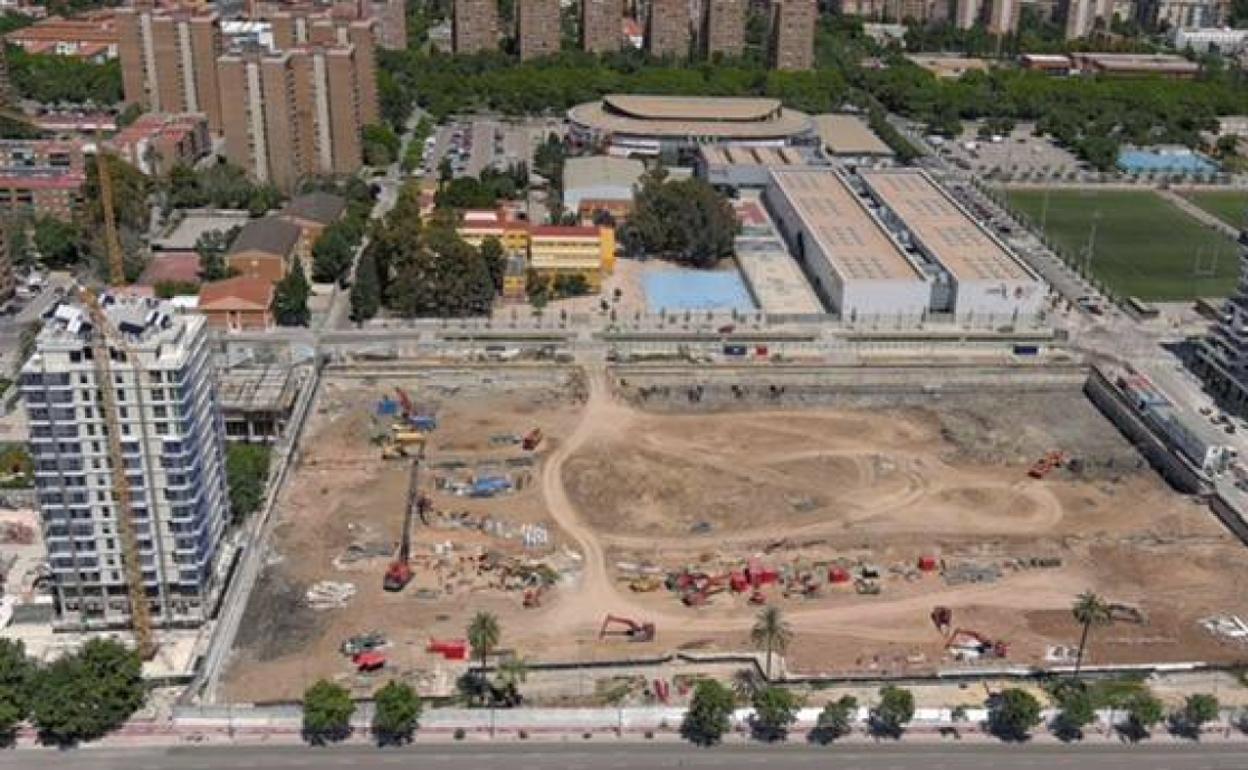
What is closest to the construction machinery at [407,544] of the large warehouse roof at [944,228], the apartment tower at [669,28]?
the large warehouse roof at [944,228]

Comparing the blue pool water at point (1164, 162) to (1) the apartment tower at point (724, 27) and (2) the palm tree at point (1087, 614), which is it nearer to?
(1) the apartment tower at point (724, 27)

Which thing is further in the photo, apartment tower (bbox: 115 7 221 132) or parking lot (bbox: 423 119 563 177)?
parking lot (bbox: 423 119 563 177)

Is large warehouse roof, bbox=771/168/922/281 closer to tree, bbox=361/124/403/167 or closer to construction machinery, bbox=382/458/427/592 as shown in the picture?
construction machinery, bbox=382/458/427/592

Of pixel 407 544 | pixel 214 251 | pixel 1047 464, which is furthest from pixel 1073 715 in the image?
pixel 214 251

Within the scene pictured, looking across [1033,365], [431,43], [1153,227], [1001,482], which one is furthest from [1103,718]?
[431,43]

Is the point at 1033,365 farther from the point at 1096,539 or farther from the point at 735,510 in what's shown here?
the point at 735,510

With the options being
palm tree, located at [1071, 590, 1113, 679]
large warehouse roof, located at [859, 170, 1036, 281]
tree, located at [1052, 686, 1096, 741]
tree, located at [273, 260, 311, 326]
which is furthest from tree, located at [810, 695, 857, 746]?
tree, located at [273, 260, 311, 326]

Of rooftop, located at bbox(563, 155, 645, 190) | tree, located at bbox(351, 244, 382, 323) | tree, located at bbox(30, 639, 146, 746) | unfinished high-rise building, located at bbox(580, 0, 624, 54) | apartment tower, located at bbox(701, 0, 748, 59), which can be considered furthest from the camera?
apartment tower, located at bbox(701, 0, 748, 59)
